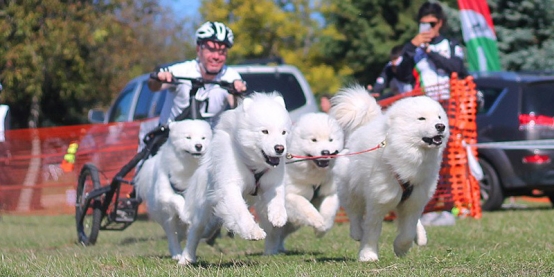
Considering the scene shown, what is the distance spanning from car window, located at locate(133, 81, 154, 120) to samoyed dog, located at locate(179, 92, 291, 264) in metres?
7.24

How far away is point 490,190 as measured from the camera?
14188 mm

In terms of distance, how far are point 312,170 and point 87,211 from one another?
2.87 meters

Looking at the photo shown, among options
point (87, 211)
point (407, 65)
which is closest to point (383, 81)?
point (407, 65)

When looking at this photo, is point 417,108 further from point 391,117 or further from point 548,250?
point 548,250

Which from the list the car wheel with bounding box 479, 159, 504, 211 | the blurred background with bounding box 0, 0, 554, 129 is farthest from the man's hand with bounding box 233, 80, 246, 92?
the blurred background with bounding box 0, 0, 554, 129

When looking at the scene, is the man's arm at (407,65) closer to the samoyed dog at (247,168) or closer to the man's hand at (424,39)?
the man's hand at (424,39)

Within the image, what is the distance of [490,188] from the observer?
46.5 feet

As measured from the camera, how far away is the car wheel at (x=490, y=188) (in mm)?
14070

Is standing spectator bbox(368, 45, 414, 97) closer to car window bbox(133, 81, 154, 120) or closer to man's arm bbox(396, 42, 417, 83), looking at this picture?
man's arm bbox(396, 42, 417, 83)

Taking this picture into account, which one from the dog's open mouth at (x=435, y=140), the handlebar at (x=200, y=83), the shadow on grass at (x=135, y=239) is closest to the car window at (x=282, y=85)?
the shadow on grass at (x=135, y=239)

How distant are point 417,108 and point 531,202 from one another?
11.9 metres

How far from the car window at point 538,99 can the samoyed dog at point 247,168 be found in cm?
691

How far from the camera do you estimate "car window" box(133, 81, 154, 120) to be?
48.0ft

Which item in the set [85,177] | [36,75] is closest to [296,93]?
[85,177]
